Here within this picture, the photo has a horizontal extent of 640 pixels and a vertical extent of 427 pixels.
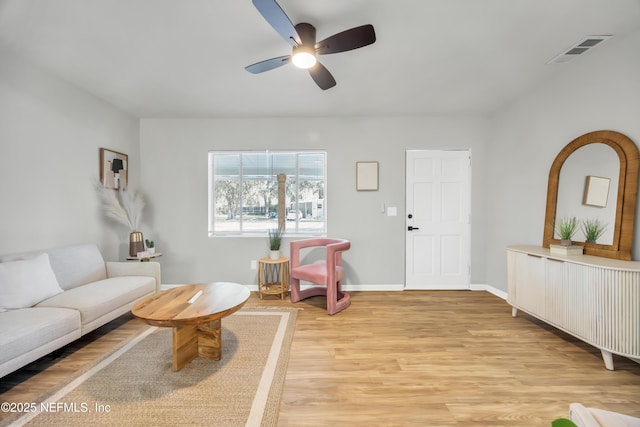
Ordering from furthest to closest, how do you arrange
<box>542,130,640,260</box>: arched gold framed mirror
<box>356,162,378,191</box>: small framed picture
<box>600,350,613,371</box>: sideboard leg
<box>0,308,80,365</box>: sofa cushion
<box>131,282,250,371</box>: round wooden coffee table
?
<box>356,162,378,191</box>: small framed picture, <box>542,130,640,260</box>: arched gold framed mirror, <box>600,350,613,371</box>: sideboard leg, <box>131,282,250,371</box>: round wooden coffee table, <box>0,308,80,365</box>: sofa cushion

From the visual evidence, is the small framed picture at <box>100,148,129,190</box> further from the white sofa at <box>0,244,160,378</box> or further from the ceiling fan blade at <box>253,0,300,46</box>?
the ceiling fan blade at <box>253,0,300,46</box>

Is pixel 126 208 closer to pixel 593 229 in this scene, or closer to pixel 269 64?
pixel 269 64

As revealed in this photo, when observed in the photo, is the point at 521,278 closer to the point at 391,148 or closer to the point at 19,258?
the point at 391,148

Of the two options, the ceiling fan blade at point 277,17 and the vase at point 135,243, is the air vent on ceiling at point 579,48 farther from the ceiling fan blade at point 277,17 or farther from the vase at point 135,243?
the vase at point 135,243

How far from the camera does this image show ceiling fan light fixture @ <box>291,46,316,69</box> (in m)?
1.89

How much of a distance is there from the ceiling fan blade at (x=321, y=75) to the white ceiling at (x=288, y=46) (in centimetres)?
27

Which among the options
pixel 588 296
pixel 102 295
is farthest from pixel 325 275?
pixel 588 296

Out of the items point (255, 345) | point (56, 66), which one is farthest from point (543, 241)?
point (56, 66)

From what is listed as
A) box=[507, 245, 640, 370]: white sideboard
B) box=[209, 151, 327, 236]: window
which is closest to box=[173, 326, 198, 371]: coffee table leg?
box=[209, 151, 327, 236]: window

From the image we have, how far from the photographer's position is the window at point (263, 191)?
152 inches

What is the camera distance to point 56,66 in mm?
2453

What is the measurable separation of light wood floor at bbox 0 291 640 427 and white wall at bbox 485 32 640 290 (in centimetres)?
103

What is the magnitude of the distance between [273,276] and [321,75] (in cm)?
272

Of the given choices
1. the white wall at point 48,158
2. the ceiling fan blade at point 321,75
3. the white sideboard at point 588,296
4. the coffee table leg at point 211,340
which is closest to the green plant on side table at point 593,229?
the white sideboard at point 588,296
